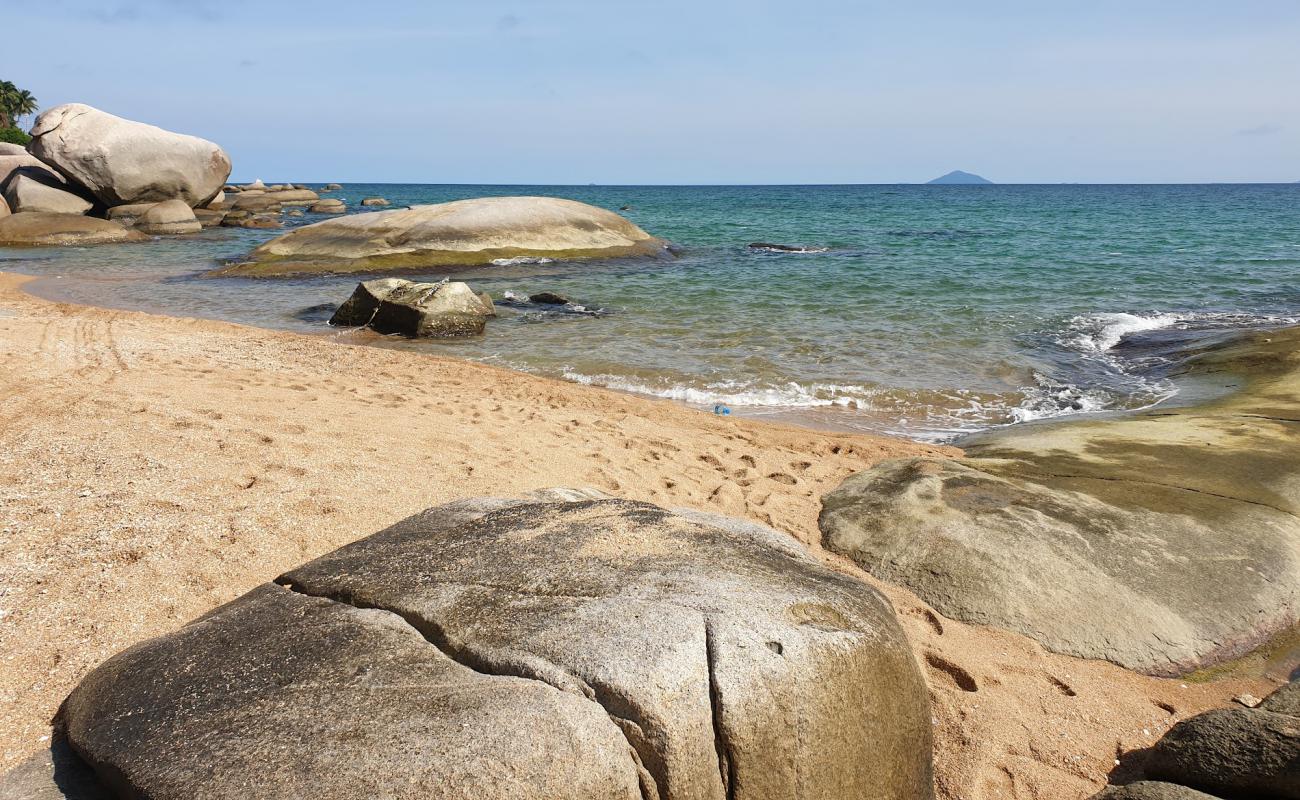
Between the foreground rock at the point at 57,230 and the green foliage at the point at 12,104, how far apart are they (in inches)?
1588

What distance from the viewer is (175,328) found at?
11242mm

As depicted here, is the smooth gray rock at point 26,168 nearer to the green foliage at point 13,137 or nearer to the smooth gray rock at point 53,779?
the green foliage at point 13,137

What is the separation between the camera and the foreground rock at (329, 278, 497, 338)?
40.9ft

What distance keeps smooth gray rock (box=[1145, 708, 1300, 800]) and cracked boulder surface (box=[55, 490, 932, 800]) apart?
929mm

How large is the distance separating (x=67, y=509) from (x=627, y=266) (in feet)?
54.6

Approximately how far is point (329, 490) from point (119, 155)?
2826 centimetres

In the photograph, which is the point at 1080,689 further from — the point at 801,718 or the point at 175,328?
the point at 175,328

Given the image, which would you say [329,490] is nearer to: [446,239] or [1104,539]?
[1104,539]

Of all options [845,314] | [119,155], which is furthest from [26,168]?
[845,314]

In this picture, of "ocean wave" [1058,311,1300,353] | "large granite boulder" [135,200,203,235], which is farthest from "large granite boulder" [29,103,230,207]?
"ocean wave" [1058,311,1300,353]

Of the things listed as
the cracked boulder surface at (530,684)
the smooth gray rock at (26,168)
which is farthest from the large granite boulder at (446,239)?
the cracked boulder surface at (530,684)

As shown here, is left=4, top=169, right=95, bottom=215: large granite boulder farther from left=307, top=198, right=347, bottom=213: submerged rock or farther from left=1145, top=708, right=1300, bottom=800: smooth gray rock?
left=1145, top=708, right=1300, bottom=800: smooth gray rock

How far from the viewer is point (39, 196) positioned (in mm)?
27031

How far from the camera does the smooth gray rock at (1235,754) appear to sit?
2742mm
